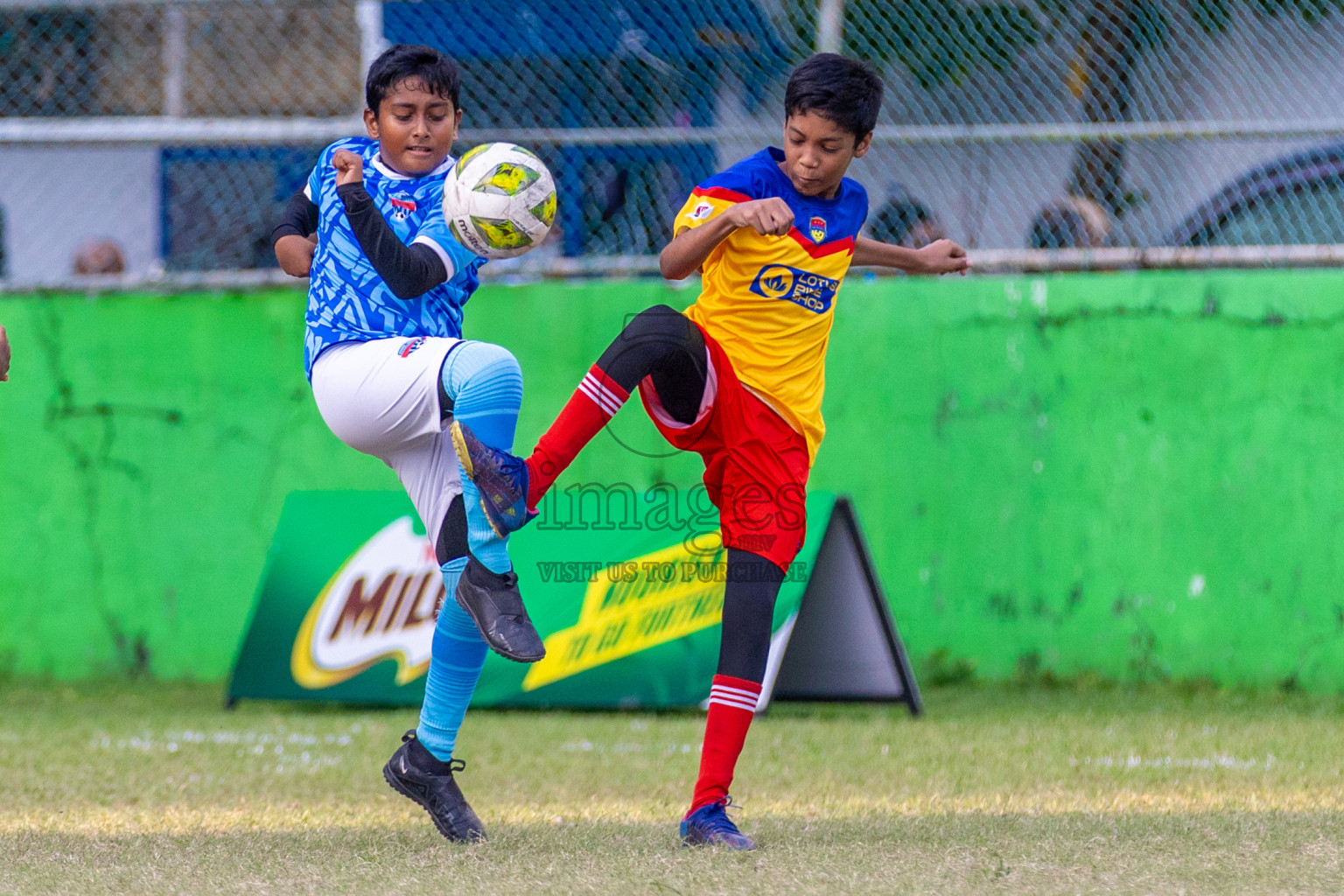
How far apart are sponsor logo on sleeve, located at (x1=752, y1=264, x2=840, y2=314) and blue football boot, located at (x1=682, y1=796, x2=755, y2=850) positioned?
131 centimetres

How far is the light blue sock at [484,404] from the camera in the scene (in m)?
3.32

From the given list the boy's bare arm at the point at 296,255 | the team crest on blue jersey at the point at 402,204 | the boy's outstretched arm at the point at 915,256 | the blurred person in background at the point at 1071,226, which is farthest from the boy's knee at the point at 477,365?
the blurred person in background at the point at 1071,226

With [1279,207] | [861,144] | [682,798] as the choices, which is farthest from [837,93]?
[1279,207]

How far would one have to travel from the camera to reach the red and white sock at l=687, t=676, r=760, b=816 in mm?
3525

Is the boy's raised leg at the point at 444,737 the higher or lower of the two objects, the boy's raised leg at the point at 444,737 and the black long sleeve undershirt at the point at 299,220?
the lower

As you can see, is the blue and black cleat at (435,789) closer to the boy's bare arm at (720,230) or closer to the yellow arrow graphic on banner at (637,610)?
the boy's bare arm at (720,230)

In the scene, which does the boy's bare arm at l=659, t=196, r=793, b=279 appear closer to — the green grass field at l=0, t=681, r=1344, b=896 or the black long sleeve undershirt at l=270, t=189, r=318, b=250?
the black long sleeve undershirt at l=270, t=189, r=318, b=250

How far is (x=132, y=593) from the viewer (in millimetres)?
6777

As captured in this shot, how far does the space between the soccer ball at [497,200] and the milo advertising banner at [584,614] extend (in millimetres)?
2677

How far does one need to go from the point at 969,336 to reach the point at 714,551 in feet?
5.33

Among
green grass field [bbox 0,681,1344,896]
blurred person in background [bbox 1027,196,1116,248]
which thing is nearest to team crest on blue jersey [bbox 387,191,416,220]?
green grass field [bbox 0,681,1344,896]

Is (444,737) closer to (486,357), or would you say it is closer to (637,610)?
(486,357)

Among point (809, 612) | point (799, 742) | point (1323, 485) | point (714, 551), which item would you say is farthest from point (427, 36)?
point (1323, 485)

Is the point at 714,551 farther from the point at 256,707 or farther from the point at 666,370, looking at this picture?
the point at 666,370
